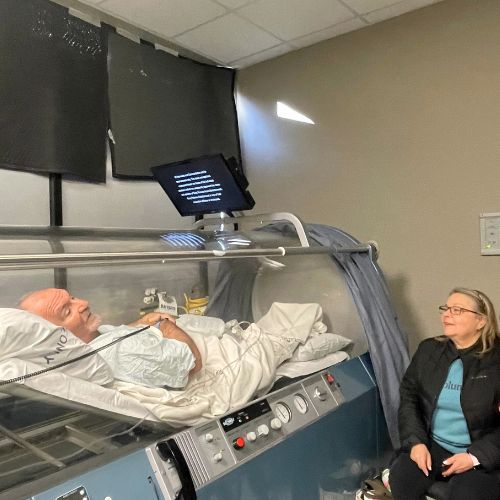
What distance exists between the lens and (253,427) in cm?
134

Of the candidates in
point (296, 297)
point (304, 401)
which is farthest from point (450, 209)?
point (304, 401)

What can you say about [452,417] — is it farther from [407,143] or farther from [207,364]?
[407,143]


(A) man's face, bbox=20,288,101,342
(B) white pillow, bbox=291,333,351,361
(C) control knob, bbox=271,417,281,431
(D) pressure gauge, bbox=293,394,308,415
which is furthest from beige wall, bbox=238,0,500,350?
(A) man's face, bbox=20,288,101,342

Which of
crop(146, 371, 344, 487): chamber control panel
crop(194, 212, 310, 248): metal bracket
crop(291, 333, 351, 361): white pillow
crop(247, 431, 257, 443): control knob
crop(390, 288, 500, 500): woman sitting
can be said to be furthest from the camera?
crop(194, 212, 310, 248): metal bracket

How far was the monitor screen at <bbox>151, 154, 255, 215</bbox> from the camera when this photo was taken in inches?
75.2

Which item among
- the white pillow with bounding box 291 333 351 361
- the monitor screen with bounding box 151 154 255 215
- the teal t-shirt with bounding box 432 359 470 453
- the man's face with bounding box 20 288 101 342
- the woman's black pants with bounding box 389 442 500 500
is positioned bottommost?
the woman's black pants with bounding box 389 442 500 500

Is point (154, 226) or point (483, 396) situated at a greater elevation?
point (154, 226)

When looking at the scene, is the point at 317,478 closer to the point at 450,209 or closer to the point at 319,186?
the point at 450,209

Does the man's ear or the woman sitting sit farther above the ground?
the man's ear

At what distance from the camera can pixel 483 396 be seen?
163cm

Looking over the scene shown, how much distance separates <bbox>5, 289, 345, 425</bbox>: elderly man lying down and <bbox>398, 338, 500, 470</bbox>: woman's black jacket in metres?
0.40

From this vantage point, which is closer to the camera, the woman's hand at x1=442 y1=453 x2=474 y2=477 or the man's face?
the man's face

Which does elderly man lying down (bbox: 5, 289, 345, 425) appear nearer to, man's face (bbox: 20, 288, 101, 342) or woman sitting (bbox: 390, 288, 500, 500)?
man's face (bbox: 20, 288, 101, 342)

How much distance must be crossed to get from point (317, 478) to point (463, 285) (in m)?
1.16
